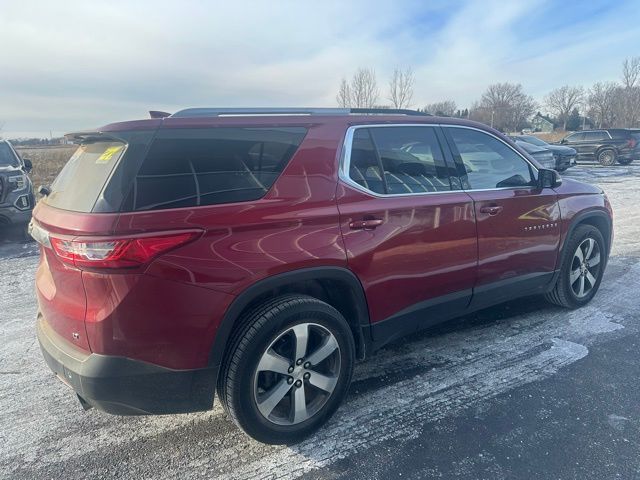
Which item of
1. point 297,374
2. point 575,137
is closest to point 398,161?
point 297,374

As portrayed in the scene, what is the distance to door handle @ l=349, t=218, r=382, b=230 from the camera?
8.36ft

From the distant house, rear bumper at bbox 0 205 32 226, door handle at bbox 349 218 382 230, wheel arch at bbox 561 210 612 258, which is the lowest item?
wheel arch at bbox 561 210 612 258

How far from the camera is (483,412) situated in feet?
8.75

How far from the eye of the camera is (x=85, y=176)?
2266 mm

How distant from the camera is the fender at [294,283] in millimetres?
2182

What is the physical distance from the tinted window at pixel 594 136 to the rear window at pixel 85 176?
81.9ft

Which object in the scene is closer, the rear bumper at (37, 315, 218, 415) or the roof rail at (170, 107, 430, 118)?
the rear bumper at (37, 315, 218, 415)

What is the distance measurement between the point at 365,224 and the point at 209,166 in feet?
3.16

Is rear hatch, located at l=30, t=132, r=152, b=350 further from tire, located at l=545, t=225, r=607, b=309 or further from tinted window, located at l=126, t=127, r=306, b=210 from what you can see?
tire, located at l=545, t=225, r=607, b=309

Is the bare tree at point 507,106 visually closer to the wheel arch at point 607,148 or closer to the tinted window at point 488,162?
the wheel arch at point 607,148

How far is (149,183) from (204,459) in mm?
1501

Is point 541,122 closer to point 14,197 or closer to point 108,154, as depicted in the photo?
point 14,197

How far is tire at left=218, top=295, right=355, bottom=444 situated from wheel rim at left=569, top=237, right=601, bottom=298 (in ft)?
8.72

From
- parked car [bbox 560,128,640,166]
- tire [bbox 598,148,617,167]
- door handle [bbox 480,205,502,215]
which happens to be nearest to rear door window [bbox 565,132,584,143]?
parked car [bbox 560,128,640,166]
